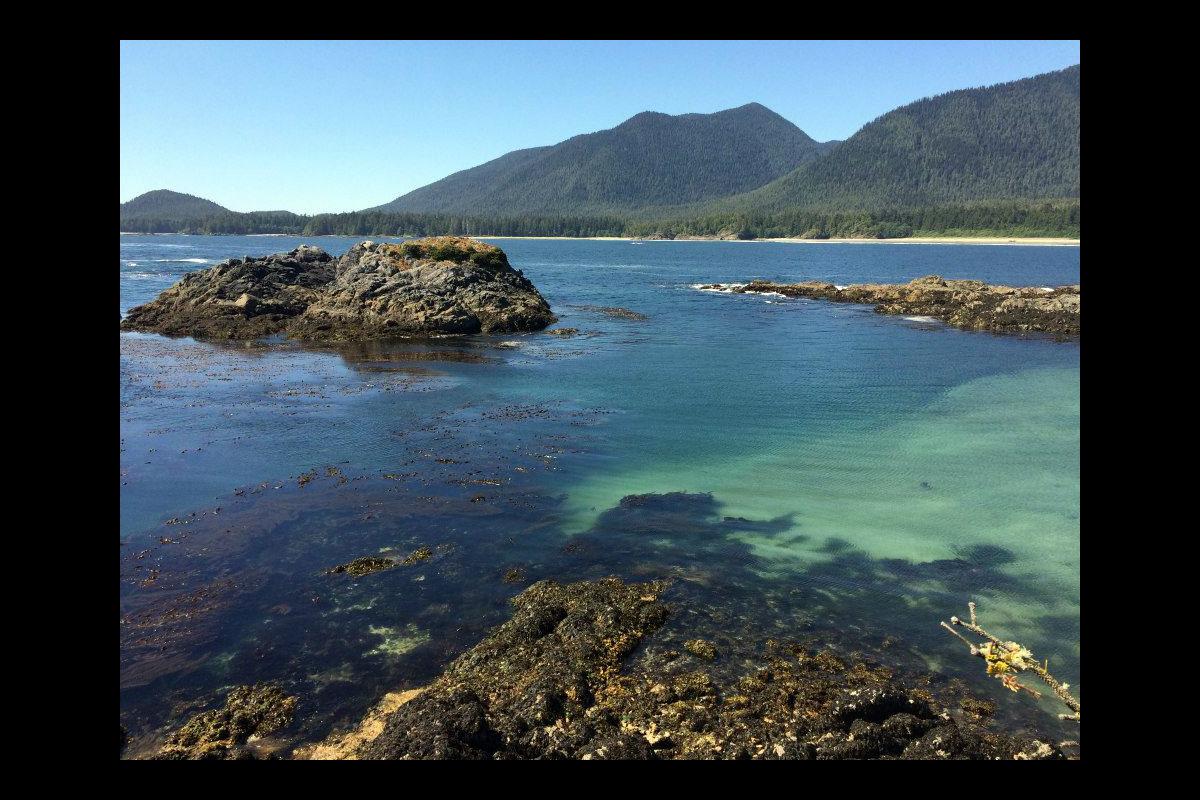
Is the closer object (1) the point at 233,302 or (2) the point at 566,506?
(2) the point at 566,506

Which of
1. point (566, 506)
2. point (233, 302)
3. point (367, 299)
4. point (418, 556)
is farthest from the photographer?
point (233, 302)

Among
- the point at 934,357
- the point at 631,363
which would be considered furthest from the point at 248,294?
the point at 934,357

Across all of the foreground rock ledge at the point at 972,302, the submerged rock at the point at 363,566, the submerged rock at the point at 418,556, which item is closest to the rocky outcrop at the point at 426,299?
the submerged rock at the point at 418,556

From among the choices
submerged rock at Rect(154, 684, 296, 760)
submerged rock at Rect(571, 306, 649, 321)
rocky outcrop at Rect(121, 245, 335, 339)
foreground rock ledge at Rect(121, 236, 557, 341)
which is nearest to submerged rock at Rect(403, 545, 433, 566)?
submerged rock at Rect(154, 684, 296, 760)

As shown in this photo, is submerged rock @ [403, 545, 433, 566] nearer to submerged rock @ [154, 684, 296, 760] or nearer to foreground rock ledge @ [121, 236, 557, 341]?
submerged rock @ [154, 684, 296, 760]

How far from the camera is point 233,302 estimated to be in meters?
50.8

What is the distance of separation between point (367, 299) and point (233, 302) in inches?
436

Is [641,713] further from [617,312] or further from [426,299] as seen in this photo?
[617,312]

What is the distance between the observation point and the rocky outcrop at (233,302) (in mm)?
47031

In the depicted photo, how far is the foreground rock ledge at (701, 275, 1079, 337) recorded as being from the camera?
49.9 m

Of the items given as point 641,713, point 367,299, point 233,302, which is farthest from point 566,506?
point 233,302

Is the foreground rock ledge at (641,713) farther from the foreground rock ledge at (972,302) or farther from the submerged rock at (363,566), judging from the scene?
the foreground rock ledge at (972,302)
